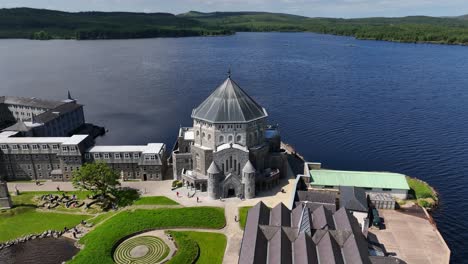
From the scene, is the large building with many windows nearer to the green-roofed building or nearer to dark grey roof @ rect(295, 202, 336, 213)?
the green-roofed building

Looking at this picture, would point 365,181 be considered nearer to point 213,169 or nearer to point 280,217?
point 280,217

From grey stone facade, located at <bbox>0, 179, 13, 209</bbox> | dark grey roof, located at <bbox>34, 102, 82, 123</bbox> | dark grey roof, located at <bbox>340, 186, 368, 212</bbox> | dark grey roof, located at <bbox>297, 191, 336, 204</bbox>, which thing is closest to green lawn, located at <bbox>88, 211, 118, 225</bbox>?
grey stone facade, located at <bbox>0, 179, 13, 209</bbox>

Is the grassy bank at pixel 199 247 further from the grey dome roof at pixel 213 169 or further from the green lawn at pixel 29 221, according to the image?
the green lawn at pixel 29 221

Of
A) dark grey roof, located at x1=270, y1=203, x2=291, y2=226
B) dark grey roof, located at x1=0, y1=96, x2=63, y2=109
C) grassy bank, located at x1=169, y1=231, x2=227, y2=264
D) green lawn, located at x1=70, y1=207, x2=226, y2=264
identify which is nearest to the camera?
dark grey roof, located at x1=270, y1=203, x2=291, y2=226

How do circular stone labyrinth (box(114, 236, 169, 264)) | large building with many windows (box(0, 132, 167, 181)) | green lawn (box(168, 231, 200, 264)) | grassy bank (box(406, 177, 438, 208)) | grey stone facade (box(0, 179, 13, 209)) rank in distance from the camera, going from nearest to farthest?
green lawn (box(168, 231, 200, 264))
circular stone labyrinth (box(114, 236, 169, 264))
grey stone facade (box(0, 179, 13, 209))
grassy bank (box(406, 177, 438, 208))
large building with many windows (box(0, 132, 167, 181))

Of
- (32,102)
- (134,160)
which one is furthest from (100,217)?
(32,102)

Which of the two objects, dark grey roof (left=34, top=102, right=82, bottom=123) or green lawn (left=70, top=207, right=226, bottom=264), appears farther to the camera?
dark grey roof (left=34, top=102, right=82, bottom=123)

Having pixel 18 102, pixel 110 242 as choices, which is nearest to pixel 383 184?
pixel 110 242
